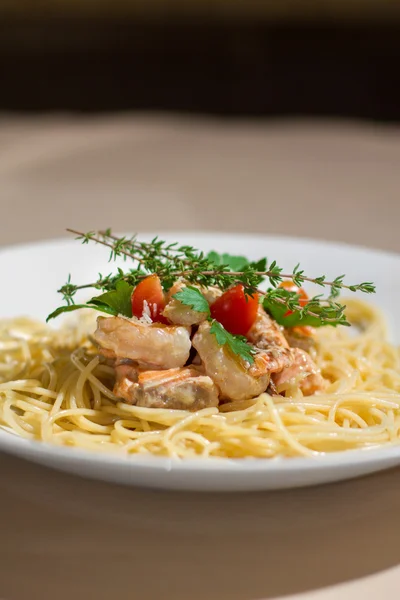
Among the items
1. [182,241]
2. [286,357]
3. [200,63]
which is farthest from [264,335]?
[200,63]

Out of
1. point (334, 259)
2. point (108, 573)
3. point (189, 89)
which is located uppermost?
point (189, 89)

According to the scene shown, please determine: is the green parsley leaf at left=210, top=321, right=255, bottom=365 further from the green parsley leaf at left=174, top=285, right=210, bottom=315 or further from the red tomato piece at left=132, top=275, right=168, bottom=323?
the red tomato piece at left=132, top=275, right=168, bottom=323

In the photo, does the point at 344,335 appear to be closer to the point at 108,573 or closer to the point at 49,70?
the point at 108,573

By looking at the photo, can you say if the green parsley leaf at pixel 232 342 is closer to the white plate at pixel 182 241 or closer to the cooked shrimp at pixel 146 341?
the cooked shrimp at pixel 146 341

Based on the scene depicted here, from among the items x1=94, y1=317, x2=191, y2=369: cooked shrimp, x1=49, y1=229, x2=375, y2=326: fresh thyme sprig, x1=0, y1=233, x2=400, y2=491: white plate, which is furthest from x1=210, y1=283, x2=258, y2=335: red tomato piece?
x1=0, y1=233, x2=400, y2=491: white plate

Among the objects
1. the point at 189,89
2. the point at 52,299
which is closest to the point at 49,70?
the point at 189,89

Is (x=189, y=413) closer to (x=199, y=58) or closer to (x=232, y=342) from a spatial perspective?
(x=232, y=342)
